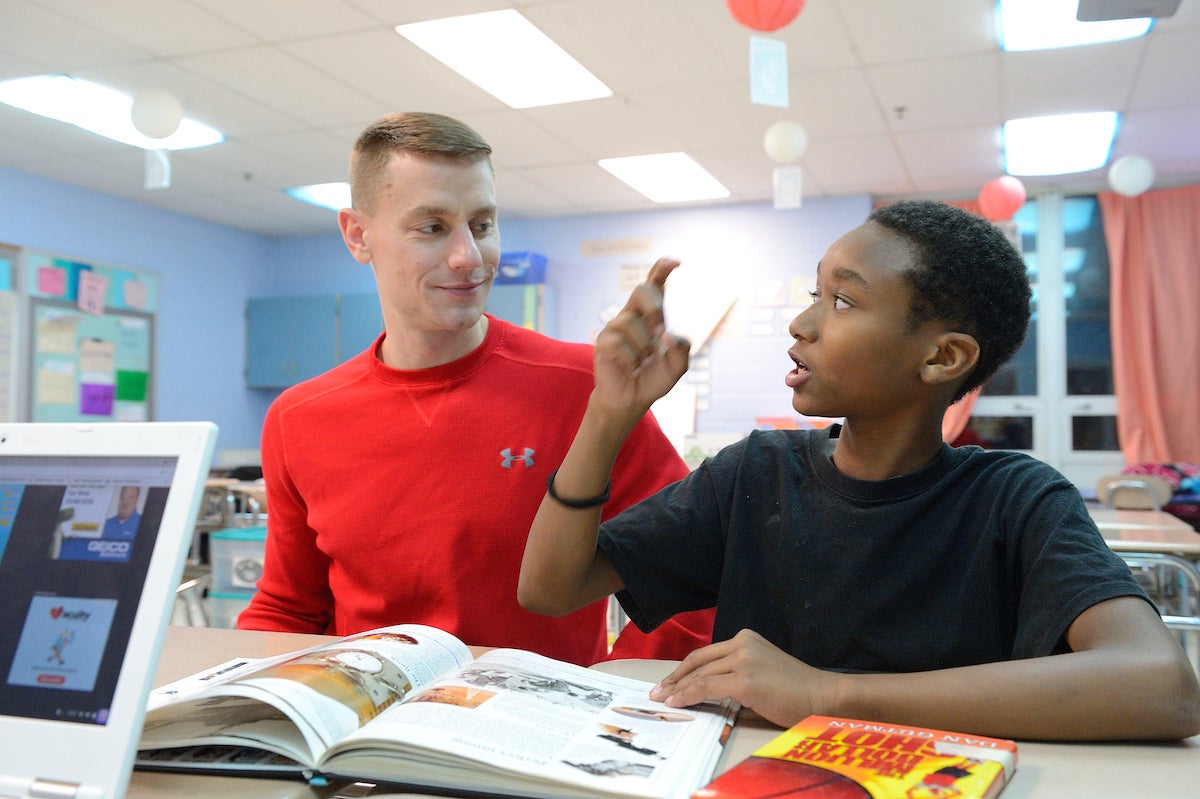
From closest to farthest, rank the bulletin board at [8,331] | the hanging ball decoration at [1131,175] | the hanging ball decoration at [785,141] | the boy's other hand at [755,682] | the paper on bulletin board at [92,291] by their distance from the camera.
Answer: the boy's other hand at [755,682] < the hanging ball decoration at [785,141] < the hanging ball decoration at [1131,175] < the bulletin board at [8,331] < the paper on bulletin board at [92,291]

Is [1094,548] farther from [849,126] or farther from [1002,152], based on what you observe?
[1002,152]

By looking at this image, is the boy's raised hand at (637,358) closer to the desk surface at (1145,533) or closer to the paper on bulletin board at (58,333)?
the desk surface at (1145,533)

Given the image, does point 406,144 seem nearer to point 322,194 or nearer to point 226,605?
point 226,605

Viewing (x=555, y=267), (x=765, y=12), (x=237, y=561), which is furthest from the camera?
(x=555, y=267)

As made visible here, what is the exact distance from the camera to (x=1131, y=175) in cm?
498

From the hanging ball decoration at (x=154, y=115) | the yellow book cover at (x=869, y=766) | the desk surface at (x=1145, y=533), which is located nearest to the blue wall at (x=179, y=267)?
the hanging ball decoration at (x=154, y=115)

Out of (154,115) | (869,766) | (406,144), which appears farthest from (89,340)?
(869,766)

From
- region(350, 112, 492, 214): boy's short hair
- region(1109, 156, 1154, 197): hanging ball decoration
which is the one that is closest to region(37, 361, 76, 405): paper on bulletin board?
region(350, 112, 492, 214): boy's short hair

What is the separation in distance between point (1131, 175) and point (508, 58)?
3.32 metres

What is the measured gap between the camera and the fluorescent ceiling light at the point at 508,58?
11.9ft

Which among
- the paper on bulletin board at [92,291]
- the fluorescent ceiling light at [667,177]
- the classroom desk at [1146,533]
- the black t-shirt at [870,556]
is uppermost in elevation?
the fluorescent ceiling light at [667,177]

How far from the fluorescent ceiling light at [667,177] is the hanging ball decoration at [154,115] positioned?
92.0 inches

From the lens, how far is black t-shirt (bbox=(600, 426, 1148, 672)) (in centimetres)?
93

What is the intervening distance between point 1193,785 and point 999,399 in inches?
240
